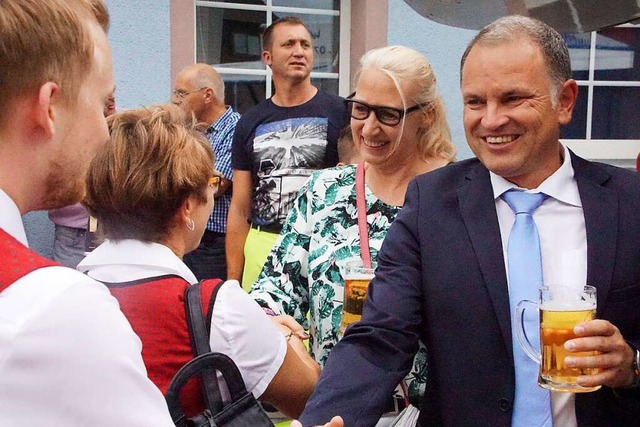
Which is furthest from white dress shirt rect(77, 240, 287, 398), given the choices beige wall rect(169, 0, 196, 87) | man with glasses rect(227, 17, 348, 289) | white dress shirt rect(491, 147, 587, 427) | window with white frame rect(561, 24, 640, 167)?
window with white frame rect(561, 24, 640, 167)

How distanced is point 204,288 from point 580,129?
5.53m

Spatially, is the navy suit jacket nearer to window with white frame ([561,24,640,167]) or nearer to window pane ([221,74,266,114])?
window pane ([221,74,266,114])

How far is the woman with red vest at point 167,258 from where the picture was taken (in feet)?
5.86

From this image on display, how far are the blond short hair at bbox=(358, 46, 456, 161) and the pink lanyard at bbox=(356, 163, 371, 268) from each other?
265 mm

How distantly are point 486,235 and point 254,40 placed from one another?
445 cm

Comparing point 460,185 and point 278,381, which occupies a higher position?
point 460,185

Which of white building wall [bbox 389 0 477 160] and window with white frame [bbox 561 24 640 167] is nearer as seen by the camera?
white building wall [bbox 389 0 477 160]

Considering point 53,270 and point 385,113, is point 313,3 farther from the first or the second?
point 53,270

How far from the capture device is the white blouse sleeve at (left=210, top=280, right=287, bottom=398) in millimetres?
1797

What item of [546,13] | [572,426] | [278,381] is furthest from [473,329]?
[546,13]

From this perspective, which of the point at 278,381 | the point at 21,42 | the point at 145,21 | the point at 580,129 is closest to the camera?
the point at 21,42

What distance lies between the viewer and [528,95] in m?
1.88

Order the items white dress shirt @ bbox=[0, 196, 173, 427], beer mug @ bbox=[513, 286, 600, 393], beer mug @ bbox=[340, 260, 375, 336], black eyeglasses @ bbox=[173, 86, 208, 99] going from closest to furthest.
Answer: white dress shirt @ bbox=[0, 196, 173, 427], beer mug @ bbox=[513, 286, 600, 393], beer mug @ bbox=[340, 260, 375, 336], black eyeglasses @ bbox=[173, 86, 208, 99]

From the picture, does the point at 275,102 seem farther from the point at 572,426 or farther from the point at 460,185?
the point at 572,426
